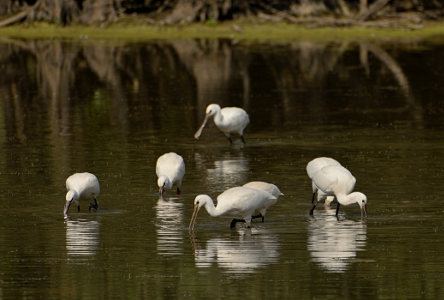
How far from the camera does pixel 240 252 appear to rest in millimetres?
14508

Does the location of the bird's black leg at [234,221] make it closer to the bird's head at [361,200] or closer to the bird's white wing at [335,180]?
the bird's white wing at [335,180]

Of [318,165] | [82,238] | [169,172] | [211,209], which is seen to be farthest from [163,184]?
[82,238]

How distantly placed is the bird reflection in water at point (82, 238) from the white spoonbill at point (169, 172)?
1.86m

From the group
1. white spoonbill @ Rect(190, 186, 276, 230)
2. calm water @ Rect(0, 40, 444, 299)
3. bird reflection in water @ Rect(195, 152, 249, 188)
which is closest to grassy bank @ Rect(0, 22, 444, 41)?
calm water @ Rect(0, 40, 444, 299)

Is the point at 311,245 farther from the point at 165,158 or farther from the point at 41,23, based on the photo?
the point at 41,23

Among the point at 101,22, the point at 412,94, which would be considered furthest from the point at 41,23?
the point at 412,94

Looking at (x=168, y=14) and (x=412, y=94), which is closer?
(x=412, y=94)

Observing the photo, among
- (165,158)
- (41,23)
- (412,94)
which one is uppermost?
(165,158)

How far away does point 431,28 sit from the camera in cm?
5659

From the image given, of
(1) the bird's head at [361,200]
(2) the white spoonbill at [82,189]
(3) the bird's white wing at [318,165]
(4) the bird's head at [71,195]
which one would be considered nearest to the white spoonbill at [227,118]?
(3) the bird's white wing at [318,165]

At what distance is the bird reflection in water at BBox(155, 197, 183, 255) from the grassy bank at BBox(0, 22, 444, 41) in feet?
121

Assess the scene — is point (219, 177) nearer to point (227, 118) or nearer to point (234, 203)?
point (227, 118)

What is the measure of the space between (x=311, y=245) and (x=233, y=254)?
102 cm

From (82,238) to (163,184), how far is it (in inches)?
112
